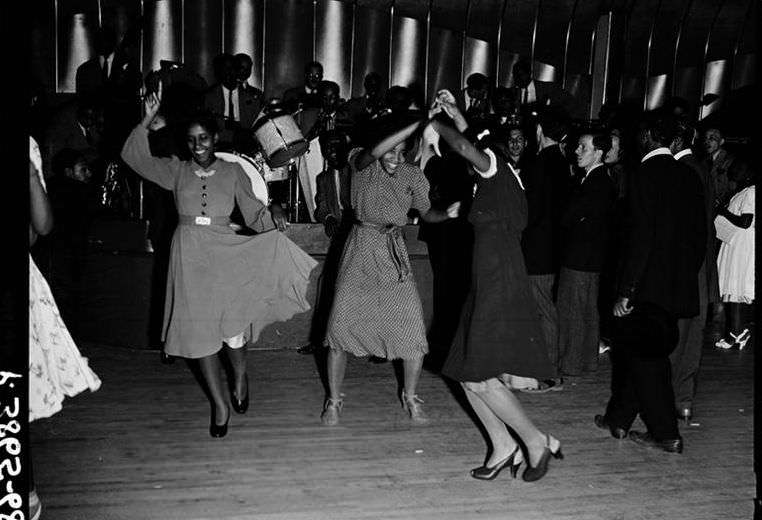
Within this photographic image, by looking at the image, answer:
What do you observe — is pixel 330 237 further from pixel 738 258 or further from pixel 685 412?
pixel 738 258

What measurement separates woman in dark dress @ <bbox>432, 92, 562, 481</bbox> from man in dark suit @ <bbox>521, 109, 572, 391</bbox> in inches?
60.2

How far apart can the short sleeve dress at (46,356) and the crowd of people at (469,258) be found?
3.43ft

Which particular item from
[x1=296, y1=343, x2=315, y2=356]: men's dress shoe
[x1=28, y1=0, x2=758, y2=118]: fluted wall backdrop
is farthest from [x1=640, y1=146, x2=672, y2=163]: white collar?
[x1=28, y1=0, x2=758, y2=118]: fluted wall backdrop

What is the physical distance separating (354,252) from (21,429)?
2275 millimetres

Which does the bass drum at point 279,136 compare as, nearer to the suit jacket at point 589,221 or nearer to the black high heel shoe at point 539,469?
the suit jacket at point 589,221

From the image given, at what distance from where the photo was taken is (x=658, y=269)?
4.21 meters

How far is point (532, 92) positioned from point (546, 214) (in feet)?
13.7

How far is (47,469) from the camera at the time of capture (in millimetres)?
3850

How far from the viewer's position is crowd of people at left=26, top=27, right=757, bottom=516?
12.4 ft

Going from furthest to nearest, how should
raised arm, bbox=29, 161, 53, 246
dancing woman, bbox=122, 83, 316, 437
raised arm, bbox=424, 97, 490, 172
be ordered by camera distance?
1. dancing woman, bbox=122, 83, 316, 437
2. raised arm, bbox=424, 97, 490, 172
3. raised arm, bbox=29, 161, 53, 246

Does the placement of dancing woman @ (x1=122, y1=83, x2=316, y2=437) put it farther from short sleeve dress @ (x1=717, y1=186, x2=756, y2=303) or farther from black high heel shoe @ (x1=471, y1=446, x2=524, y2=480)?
short sleeve dress @ (x1=717, y1=186, x2=756, y2=303)

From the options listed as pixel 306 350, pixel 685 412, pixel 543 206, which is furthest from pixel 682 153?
pixel 306 350

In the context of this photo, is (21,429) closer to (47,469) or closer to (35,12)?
(47,469)

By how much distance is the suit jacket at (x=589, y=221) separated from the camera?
209 inches
